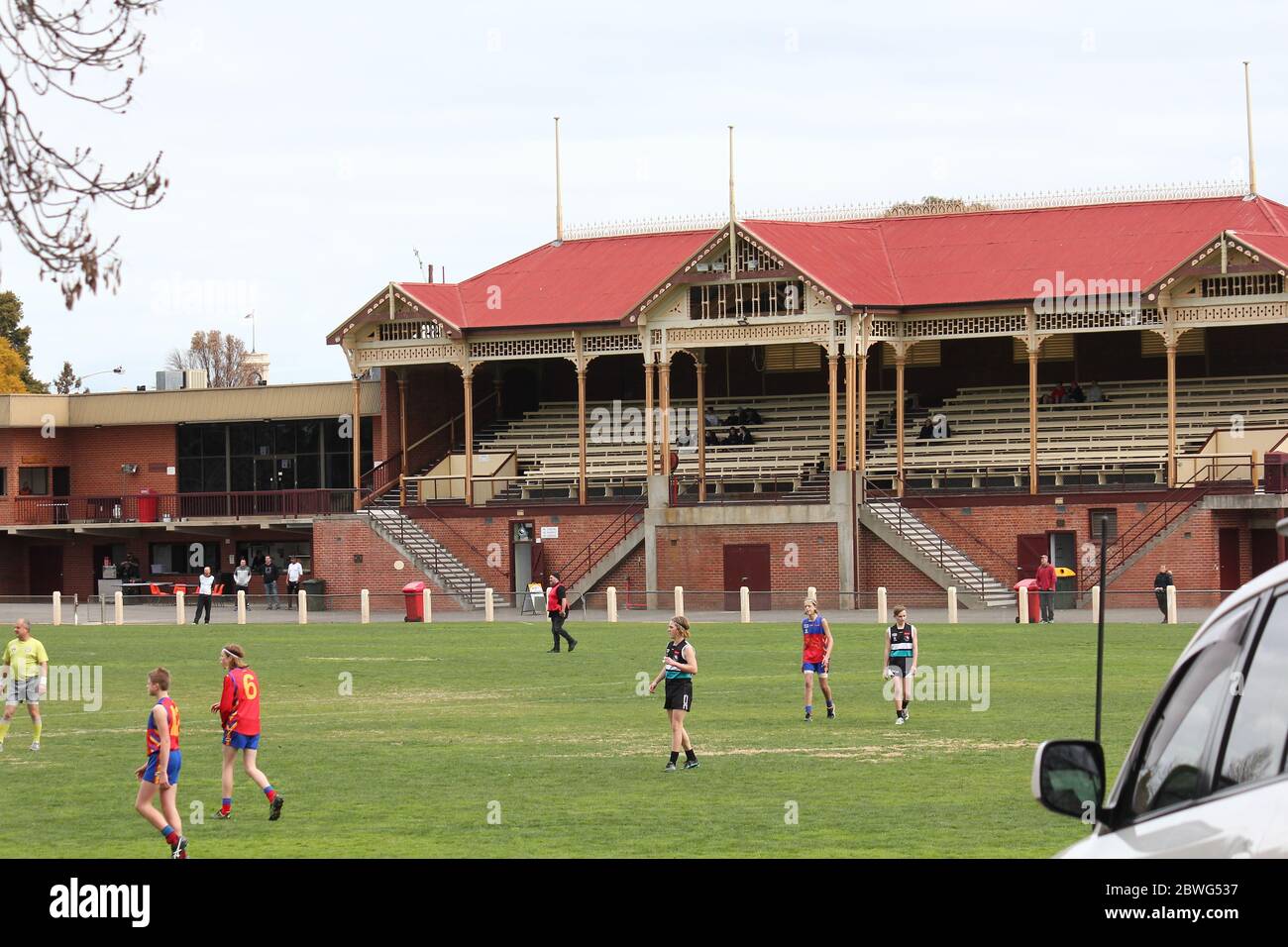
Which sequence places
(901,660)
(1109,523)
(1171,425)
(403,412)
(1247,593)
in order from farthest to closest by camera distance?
(403,412) → (1171,425) → (1109,523) → (901,660) → (1247,593)

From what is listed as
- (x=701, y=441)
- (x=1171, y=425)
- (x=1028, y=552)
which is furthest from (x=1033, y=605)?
(x=701, y=441)

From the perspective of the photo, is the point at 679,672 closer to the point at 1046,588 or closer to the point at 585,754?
the point at 585,754

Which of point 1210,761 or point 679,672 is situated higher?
point 1210,761

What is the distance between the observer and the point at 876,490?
182 ft

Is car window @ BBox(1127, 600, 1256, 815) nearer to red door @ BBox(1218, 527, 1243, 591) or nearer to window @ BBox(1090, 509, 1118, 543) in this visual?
window @ BBox(1090, 509, 1118, 543)

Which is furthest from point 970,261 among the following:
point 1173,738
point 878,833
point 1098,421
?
point 1173,738

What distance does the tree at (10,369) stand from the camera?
99.2 meters

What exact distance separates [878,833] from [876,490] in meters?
38.3

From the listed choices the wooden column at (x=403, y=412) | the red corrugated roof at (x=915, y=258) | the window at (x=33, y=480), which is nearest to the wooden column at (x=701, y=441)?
the red corrugated roof at (x=915, y=258)

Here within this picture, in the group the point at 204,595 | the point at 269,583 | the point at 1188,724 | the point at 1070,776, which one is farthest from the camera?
the point at 269,583

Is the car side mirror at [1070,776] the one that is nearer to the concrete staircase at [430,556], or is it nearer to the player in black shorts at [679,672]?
the player in black shorts at [679,672]

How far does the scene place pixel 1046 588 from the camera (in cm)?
4681

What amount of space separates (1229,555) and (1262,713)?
156ft

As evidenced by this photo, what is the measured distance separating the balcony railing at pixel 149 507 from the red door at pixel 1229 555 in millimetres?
27363
